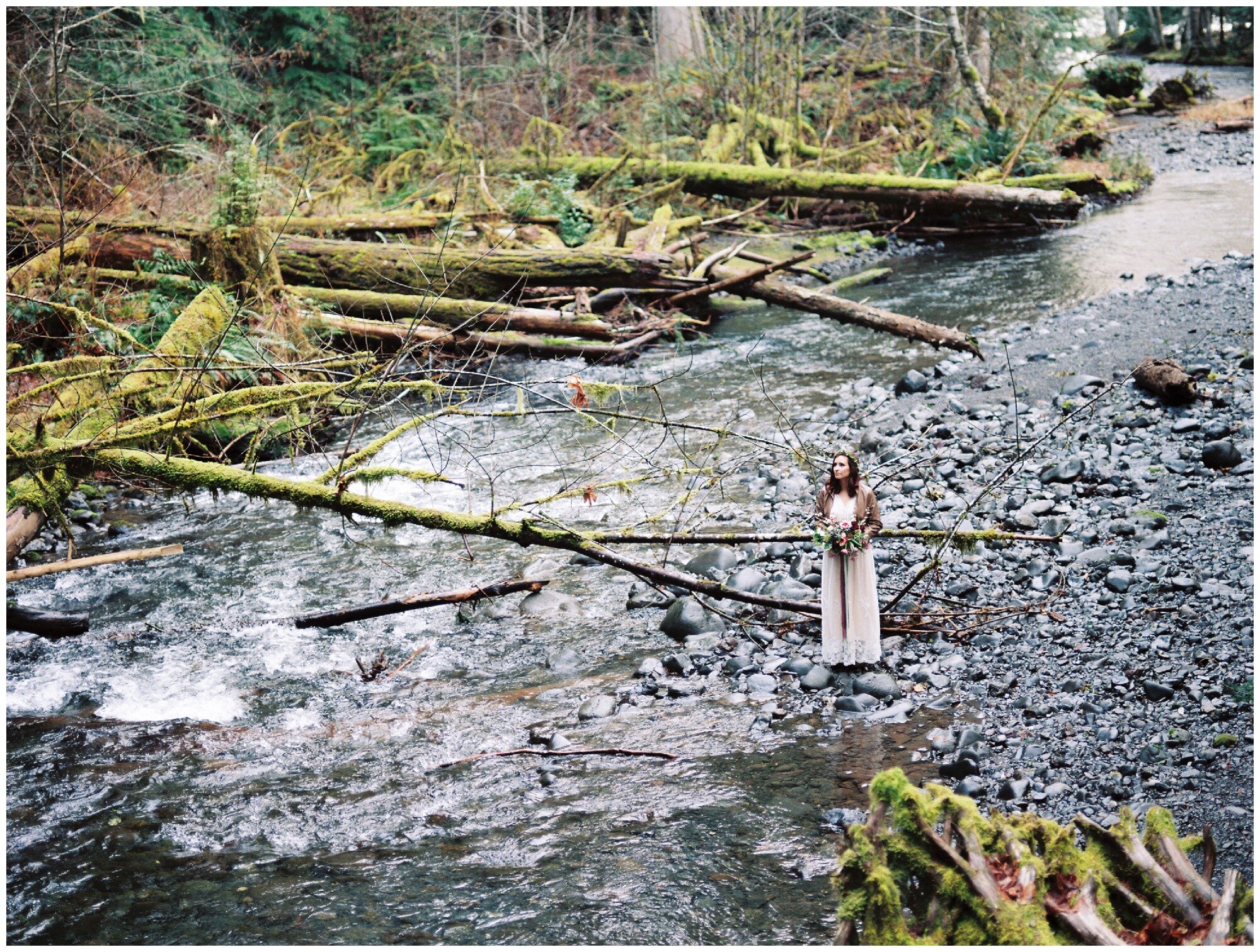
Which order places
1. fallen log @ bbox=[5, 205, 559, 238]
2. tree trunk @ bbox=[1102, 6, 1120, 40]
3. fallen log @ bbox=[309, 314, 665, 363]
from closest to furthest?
fallen log @ bbox=[5, 205, 559, 238], fallen log @ bbox=[309, 314, 665, 363], tree trunk @ bbox=[1102, 6, 1120, 40]

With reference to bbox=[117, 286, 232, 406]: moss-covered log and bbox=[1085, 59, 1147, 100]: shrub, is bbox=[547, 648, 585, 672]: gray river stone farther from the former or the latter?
bbox=[1085, 59, 1147, 100]: shrub

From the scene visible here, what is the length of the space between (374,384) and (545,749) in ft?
8.12

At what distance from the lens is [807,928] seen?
3953 millimetres

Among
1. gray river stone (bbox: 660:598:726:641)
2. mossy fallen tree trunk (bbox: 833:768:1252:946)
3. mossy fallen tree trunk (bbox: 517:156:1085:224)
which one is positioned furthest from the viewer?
mossy fallen tree trunk (bbox: 517:156:1085:224)

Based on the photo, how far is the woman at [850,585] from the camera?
581cm

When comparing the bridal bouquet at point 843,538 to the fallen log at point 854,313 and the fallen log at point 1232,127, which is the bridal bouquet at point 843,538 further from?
the fallen log at point 1232,127

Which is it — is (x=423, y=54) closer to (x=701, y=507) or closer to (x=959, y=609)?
(x=701, y=507)

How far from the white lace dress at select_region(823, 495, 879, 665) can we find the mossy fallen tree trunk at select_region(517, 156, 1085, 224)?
12791 mm

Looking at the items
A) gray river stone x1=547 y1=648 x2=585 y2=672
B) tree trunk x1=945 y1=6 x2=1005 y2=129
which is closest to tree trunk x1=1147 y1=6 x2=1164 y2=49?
tree trunk x1=945 y1=6 x2=1005 y2=129

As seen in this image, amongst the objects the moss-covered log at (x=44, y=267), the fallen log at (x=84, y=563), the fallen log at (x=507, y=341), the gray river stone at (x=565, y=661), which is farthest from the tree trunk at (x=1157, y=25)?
the fallen log at (x=84, y=563)

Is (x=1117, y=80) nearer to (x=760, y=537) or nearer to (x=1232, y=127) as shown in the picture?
(x=1232, y=127)

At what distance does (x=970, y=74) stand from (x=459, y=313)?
14.0 m

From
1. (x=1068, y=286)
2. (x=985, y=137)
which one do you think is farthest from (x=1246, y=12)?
(x=1068, y=286)

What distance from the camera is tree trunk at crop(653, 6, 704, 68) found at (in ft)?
78.7
